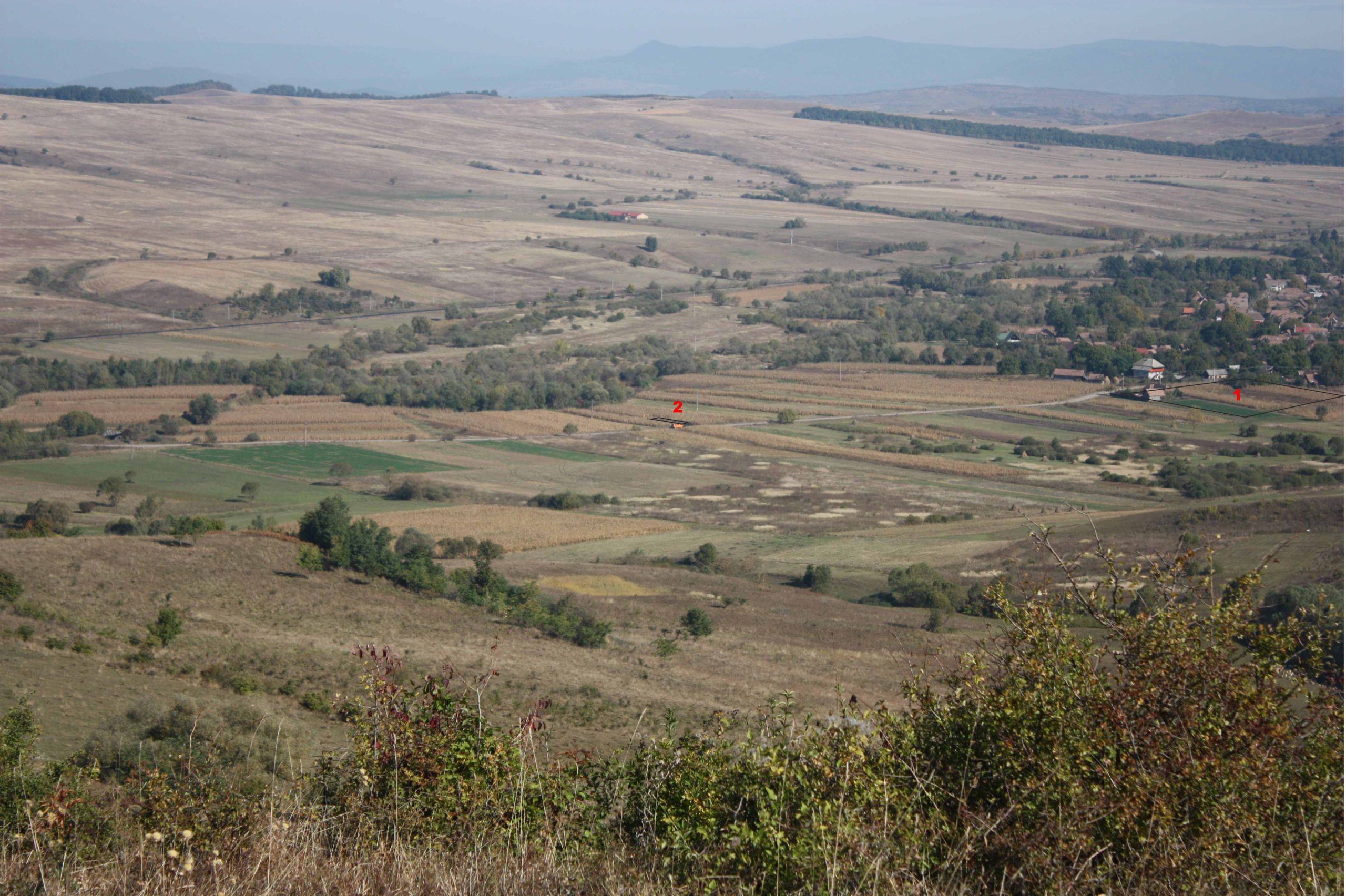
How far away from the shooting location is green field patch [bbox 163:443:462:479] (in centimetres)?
5188

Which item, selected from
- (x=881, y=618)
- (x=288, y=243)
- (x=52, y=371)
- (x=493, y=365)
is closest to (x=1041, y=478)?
(x=881, y=618)

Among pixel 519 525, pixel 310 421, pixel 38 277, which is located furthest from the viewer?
pixel 38 277

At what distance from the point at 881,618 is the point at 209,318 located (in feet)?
220

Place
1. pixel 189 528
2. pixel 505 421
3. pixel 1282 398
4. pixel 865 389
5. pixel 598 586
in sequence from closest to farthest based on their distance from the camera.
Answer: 1. pixel 598 586
2. pixel 189 528
3. pixel 505 421
4. pixel 1282 398
5. pixel 865 389

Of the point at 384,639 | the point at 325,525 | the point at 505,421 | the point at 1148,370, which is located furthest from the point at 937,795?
the point at 1148,370

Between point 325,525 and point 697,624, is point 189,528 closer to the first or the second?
point 325,525

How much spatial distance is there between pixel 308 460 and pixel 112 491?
1048 cm

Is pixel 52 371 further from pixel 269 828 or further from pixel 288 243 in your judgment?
pixel 269 828

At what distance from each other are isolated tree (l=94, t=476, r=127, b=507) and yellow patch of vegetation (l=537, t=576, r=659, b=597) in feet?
62.5

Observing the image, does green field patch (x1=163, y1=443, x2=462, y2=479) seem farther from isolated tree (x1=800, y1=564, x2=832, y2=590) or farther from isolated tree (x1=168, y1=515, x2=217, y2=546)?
isolated tree (x1=800, y1=564, x2=832, y2=590)

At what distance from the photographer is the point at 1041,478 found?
52094 millimetres

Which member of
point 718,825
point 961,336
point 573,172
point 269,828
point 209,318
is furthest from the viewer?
point 573,172

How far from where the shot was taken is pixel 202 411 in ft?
199

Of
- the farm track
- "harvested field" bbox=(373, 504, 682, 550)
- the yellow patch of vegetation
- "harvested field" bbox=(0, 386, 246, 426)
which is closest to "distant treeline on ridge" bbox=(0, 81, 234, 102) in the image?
"harvested field" bbox=(0, 386, 246, 426)
